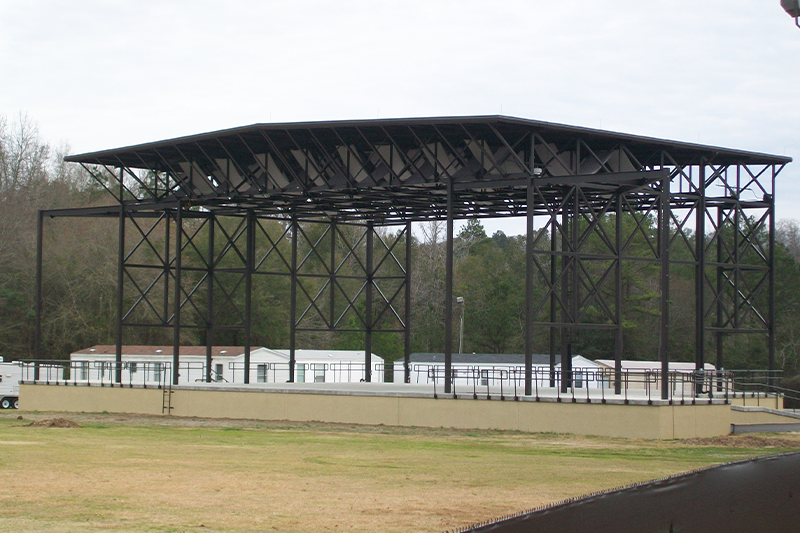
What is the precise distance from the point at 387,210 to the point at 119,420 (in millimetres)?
14101

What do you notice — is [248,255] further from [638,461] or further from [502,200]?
[638,461]

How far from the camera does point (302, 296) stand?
76375 mm

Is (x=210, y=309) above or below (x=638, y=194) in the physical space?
below

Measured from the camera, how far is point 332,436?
28141 millimetres

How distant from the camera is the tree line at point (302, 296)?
65.8 meters

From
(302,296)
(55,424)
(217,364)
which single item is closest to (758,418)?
(55,424)

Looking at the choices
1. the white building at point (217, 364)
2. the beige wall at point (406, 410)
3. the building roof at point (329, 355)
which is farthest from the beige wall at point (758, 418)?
the building roof at point (329, 355)

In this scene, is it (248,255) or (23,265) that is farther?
(23,265)

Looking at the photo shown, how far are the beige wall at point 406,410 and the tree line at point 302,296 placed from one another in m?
17.1

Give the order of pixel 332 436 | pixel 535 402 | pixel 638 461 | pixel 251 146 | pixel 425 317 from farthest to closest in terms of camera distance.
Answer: pixel 425 317 < pixel 251 146 < pixel 535 402 < pixel 332 436 < pixel 638 461

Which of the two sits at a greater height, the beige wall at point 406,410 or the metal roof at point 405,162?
the metal roof at point 405,162

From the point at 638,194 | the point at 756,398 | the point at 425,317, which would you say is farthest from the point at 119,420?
the point at 425,317

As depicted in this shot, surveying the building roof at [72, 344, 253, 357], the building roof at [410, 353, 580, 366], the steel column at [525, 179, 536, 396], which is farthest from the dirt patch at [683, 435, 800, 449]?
the building roof at [72, 344, 253, 357]

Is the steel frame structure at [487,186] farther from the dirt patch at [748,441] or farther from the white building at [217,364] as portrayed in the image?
the white building at [217,364]
